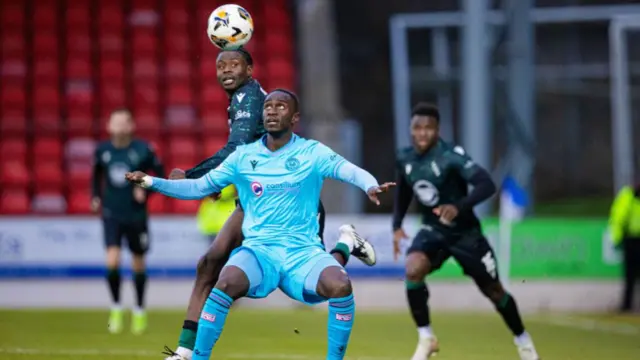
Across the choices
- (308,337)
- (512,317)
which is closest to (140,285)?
(308,337)

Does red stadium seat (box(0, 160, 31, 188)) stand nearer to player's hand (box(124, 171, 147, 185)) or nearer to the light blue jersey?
the light blue jersey

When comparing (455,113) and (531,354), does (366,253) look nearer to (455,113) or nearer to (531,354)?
(531,354)

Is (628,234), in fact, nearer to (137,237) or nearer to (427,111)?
(137,237)

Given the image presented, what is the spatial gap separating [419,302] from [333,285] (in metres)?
2.59

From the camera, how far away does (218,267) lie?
332 inches

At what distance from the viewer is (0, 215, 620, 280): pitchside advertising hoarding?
1722 cm

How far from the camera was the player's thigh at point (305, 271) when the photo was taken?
7.73m

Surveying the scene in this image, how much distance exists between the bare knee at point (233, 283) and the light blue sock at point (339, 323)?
20.8 inches

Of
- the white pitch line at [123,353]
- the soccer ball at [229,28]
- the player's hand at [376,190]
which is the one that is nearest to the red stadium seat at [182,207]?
the white pitch line at [123,353]

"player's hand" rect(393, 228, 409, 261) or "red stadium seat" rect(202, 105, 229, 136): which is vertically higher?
"red stadium seat" rect(202, 105, 229, 136)

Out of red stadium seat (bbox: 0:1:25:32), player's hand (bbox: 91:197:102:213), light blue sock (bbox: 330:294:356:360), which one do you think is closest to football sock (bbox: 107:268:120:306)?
player's hand (bbox: 91:197:102:213)

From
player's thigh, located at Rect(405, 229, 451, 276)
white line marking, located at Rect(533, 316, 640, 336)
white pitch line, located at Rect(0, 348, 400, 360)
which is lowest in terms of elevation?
white line marking, located at Rect(533, 316, 640, 336)

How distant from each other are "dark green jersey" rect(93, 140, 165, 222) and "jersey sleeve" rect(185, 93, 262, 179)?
5193 millimetres

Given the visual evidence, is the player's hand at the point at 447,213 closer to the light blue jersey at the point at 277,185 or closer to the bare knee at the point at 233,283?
the light blue jersey at the point at 277,185
